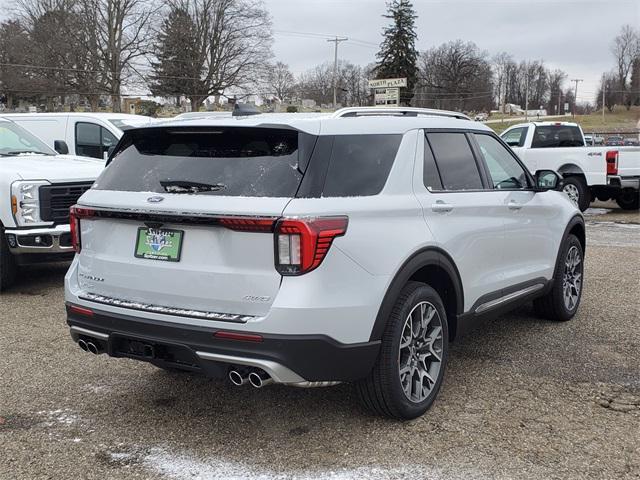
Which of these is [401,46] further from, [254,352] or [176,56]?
[254,352]

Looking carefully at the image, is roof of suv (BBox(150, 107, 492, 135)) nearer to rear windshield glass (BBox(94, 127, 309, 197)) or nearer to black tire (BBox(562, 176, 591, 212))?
rear windshield glass (BBox(94, 127, 309, 197))

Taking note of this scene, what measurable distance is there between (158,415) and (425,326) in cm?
168

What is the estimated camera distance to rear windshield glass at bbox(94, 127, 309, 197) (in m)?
3.39

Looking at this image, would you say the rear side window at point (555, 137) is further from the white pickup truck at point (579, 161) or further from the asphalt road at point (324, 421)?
the asphalt road at point (324, 421)

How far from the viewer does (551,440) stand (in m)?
3.64

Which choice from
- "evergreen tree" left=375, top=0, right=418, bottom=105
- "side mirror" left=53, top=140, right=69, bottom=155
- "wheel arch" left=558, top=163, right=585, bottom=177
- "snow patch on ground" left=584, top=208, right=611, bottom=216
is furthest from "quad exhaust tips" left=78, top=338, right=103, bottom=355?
"evergreen tree" left=375, top=0, right=418, bottom=105

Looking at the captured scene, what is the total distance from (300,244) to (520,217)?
2454mm

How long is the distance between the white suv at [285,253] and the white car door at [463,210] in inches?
0.7

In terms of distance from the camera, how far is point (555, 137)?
51.1 feet

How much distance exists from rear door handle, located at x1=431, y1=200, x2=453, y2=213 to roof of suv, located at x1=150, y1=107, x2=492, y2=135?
476 mm

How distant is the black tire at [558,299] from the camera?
5.74 meters

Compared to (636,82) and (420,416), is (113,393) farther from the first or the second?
(636,82)

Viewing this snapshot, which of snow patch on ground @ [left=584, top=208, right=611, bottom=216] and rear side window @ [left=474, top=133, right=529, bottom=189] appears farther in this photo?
snow patch on ground @ [left=584, top=208, right=611, bottom=216]

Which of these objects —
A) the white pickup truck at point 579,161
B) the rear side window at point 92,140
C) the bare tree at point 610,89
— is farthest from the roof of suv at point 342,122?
the bare tree at point 610,89
